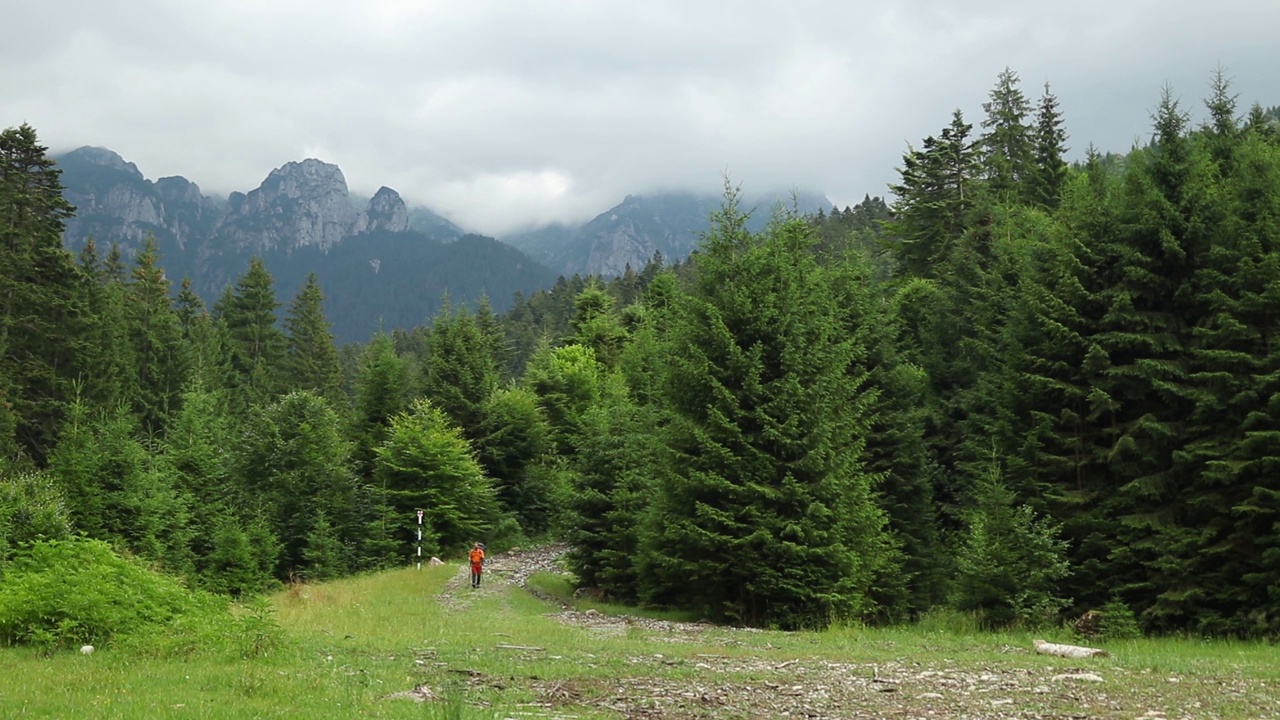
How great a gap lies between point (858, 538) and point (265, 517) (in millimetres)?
26534

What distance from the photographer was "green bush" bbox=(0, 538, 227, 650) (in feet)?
44.9

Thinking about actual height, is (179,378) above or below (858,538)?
above

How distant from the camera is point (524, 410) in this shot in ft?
180

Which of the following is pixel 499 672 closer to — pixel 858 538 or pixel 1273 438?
pixel 858 538

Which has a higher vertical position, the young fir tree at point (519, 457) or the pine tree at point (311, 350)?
the pine tree at point (311, 350)

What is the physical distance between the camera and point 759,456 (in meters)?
22.0

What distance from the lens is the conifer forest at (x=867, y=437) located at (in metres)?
21.3

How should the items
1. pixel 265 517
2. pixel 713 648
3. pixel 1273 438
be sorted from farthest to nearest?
1. pixel 265 517
2. pixel 1273 438
3. pixel 713 648

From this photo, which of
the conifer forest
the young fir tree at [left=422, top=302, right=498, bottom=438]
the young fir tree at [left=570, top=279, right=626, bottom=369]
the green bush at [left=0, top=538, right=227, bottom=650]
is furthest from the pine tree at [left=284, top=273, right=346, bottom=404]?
the green bush at [left=0, top=538, right=227, bottom=650]

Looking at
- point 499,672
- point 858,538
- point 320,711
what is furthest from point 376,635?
point 858,538

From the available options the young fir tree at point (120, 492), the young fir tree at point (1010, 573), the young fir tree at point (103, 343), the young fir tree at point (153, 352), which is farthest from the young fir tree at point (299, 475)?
the young fir tree at point (1010, 573)

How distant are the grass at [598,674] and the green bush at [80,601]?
2.49 feet

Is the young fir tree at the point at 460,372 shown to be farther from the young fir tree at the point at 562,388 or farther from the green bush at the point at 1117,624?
the green bush at the point at 1117,624

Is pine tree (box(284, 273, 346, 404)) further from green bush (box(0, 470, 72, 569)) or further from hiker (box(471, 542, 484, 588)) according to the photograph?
green bush (box(0, 470, 72, 569))
